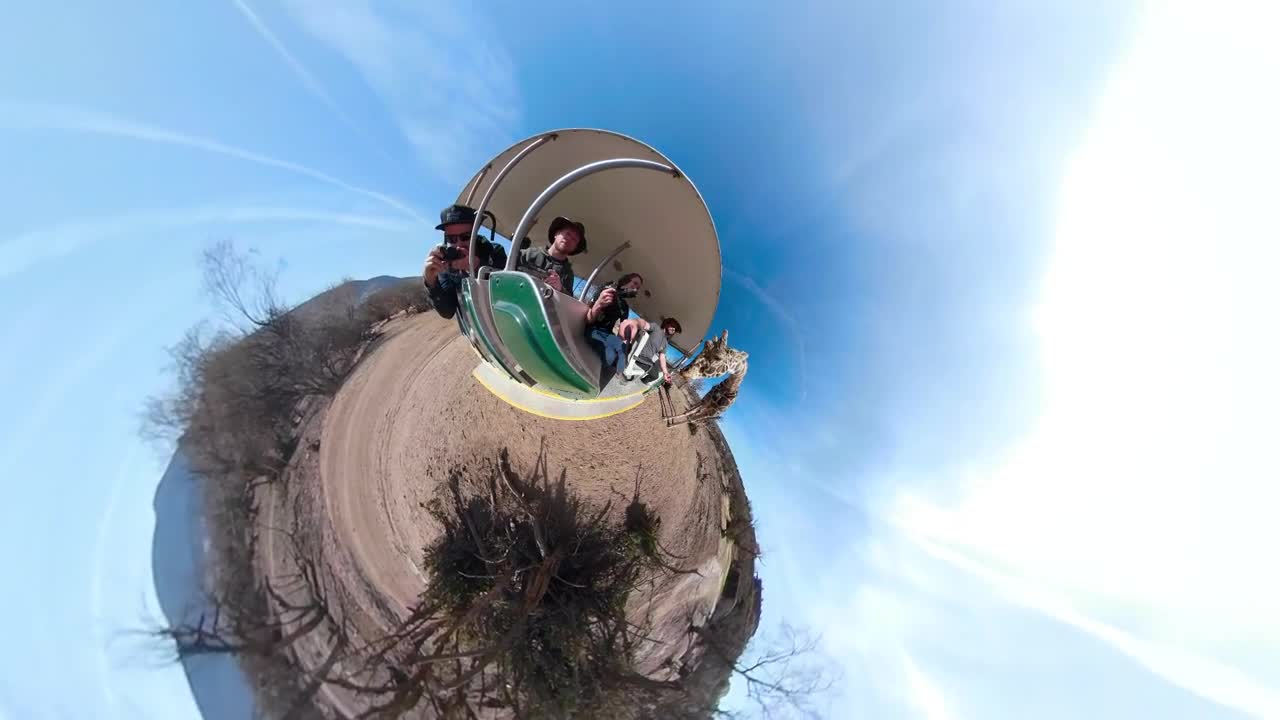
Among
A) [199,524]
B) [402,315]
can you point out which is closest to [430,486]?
[199,524]

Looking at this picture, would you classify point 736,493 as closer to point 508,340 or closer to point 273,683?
point 508,340

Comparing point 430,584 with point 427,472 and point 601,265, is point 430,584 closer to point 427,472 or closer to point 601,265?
point 427,472

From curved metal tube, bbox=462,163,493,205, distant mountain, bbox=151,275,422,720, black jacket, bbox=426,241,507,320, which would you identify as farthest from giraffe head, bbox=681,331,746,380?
distant mountain, bbox=151,275,422,720

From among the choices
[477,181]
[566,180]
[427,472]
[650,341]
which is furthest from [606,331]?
[427,472]

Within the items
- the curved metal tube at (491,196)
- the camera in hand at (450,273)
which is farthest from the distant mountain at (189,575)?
the curved metal tube at (491,196)

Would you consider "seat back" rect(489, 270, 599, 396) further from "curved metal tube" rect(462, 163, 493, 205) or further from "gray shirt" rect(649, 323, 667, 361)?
"curved metal tube" rect(462, 163, 493, 205)

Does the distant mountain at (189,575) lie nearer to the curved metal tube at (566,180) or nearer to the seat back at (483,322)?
the seat back at (483,322)
